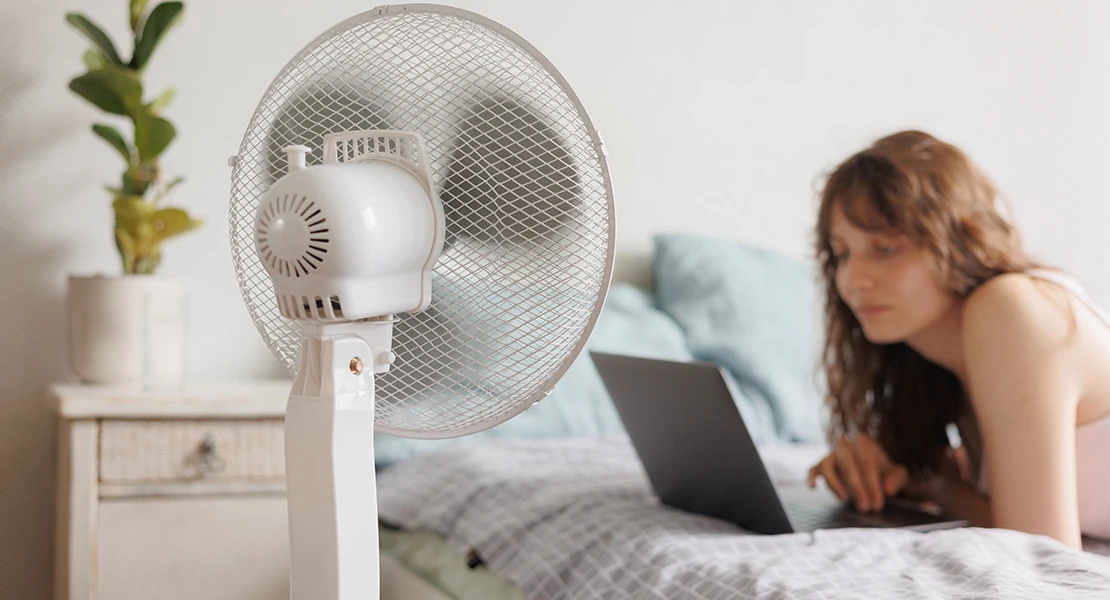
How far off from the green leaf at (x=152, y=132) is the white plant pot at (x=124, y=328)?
20cm

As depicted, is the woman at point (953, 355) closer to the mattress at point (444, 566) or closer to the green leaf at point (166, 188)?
the mattress at point (444, 566)

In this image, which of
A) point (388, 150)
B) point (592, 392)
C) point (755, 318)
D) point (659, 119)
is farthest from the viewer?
point (659, 119)

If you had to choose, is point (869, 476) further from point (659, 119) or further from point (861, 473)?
point (659, 119)

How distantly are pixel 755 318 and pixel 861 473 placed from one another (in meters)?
0.71

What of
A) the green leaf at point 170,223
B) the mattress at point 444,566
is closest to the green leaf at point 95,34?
the green leaf at point 170,223

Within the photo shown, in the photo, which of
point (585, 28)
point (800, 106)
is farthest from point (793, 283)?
point (585, 28)

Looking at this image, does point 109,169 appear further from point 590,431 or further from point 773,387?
point 773,387

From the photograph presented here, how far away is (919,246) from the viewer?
4.62 feet

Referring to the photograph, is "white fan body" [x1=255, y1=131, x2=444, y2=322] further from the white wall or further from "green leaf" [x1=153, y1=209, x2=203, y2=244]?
the white wall

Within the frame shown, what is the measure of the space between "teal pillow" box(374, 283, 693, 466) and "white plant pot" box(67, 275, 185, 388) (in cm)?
37

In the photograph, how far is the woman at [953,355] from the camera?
4.10ft

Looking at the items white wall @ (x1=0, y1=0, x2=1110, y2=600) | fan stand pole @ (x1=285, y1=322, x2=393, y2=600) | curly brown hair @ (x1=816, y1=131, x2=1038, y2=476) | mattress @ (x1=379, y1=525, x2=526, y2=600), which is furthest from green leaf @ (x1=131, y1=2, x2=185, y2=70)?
fan stand pole @ (x1=285, y1=322, x2=393, y2=600)

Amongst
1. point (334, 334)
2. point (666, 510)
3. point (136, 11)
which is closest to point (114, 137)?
point (136, 11)

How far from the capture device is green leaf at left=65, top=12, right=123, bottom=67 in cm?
165
